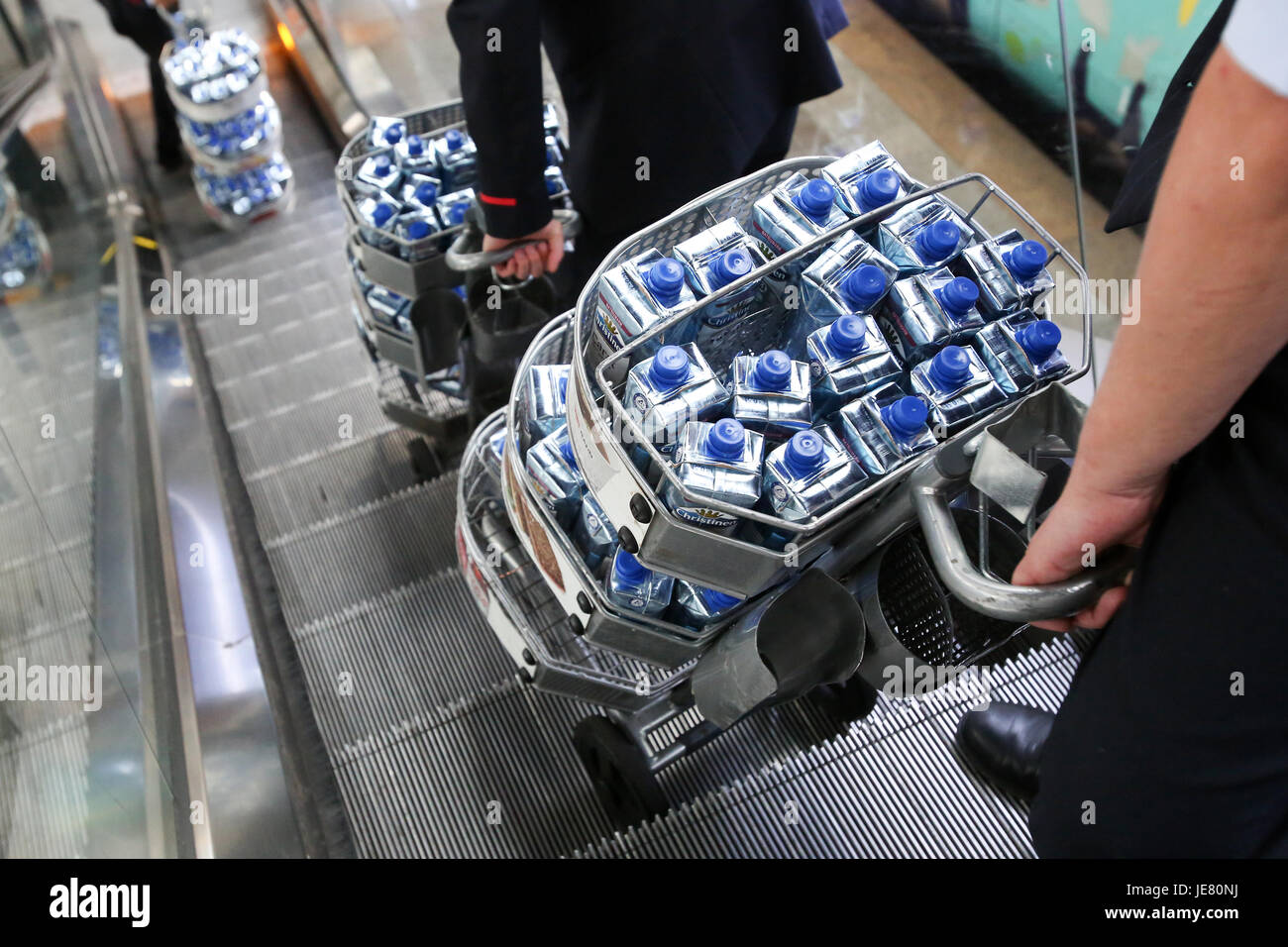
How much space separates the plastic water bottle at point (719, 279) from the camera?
2.04 meters

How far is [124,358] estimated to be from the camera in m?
4.64

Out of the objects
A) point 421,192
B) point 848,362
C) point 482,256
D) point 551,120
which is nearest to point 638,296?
point 848,362

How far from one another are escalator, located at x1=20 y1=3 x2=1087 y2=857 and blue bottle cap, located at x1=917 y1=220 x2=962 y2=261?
1257 mm

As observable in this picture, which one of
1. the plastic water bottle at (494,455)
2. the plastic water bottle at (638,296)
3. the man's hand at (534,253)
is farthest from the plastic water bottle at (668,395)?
the man's hand at (534,253)

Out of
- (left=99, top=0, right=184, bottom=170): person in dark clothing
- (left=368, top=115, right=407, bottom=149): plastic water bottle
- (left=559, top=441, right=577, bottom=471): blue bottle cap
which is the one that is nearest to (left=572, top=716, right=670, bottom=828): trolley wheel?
(left=559, top=441, right=577, bottom=471): blue bottle cap

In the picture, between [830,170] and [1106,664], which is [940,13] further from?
[1106,664]

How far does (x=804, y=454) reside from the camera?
1778mm

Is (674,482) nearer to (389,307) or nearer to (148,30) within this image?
(389,307)

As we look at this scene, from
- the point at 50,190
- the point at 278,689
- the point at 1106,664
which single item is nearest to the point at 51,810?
the point at 278,689

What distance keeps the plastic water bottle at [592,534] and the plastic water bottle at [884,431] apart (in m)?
0.51

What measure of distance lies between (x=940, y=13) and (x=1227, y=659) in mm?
4105

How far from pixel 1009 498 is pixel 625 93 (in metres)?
1.70

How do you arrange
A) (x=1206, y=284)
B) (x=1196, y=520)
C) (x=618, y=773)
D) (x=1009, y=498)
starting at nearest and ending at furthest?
(x=1206, y=284) < (x=1196, y=520) < (x=1009, y=498) < (x=618, y=773)

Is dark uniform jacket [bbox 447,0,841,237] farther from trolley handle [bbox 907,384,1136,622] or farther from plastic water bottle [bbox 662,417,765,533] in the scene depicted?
trolley handle [bbox 907,384,1136,622]
